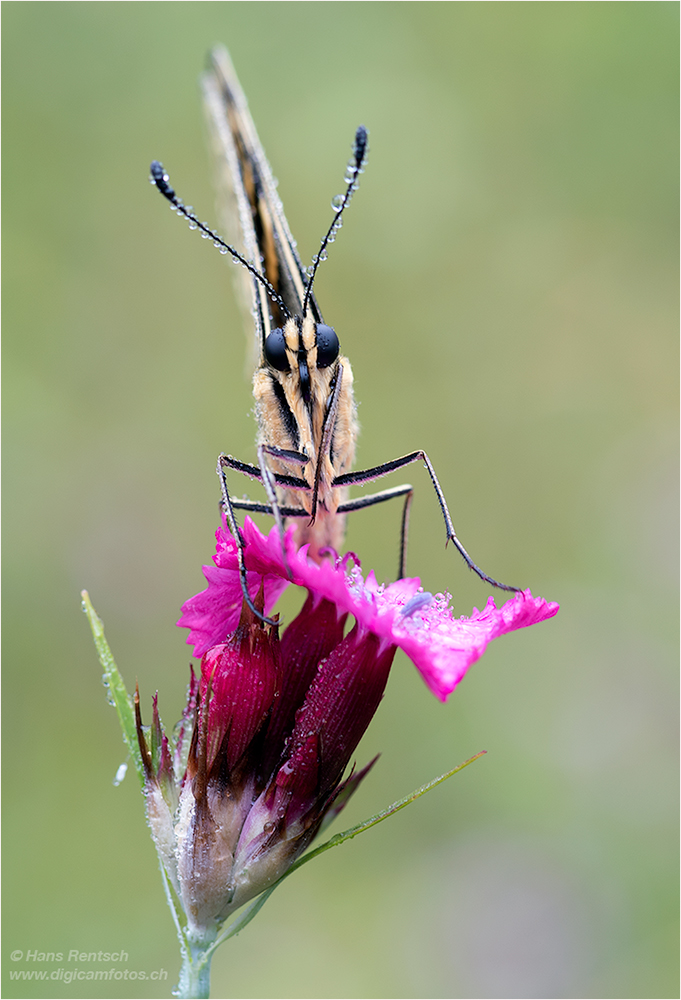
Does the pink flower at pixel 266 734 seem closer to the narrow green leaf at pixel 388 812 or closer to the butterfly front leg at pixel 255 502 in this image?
the butterfly front leg at pixel 255 502

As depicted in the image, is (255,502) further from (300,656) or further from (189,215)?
(189,215)

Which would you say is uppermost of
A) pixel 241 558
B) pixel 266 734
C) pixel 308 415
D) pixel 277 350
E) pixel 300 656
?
pixel 277 350

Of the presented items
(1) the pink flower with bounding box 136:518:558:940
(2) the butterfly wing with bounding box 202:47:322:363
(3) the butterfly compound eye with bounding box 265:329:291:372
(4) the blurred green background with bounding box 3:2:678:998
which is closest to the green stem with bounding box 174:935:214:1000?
(1) the pink flower with bounding box 136:518:558:940

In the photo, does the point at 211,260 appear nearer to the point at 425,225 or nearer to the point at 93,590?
the point at 425,225

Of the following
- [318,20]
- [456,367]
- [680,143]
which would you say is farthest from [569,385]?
[318,20]

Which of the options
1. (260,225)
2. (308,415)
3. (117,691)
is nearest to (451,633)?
(117,691)

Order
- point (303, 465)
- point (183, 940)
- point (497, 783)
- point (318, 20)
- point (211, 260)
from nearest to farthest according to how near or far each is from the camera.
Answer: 1. point (183, 940)
2. point (303, 465)
3. point (497, 783)
4. point (211, 260)
5. point (318, 20)
